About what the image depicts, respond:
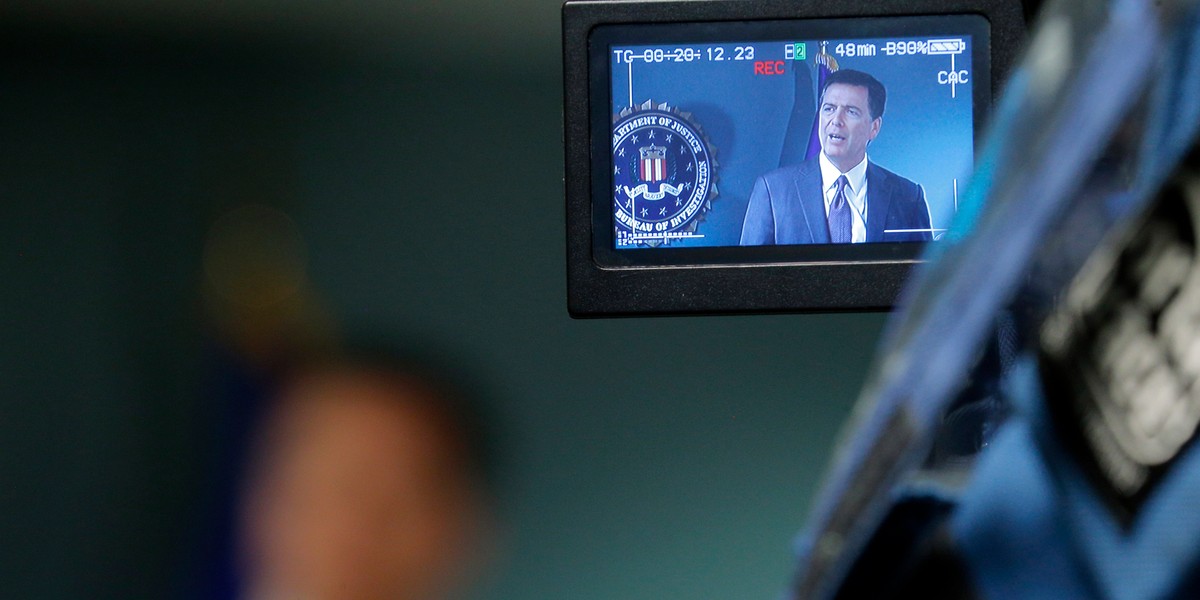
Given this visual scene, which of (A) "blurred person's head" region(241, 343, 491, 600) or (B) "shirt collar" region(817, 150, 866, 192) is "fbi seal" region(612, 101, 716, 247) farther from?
(A) "blurred person's head" region(241, 343, 491, 600)

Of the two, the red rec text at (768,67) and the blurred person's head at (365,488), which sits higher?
the red rec text at (768,67)

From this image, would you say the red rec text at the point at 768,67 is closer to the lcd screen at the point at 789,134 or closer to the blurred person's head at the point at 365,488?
the lcd screen at the point at 789,134

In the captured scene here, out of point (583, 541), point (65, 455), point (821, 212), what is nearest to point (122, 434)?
point (65, 455)

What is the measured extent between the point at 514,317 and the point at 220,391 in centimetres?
29

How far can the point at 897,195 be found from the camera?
0.64 meters

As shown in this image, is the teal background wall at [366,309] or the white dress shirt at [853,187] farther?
the teal background wall at [366,309]

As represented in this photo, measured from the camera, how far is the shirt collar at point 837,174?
2.09 ft

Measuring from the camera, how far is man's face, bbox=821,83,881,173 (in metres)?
0.64

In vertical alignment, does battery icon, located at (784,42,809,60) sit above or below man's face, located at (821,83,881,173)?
above

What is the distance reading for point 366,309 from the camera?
109 centimetres

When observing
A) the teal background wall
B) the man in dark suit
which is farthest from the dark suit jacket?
the teal background wall

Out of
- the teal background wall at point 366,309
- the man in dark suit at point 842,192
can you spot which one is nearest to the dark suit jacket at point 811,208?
the man in dark suit at point 842,192

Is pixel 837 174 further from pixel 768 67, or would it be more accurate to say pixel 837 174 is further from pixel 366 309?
pixel 366 309

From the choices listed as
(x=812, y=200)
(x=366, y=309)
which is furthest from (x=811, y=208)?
(x=366, y=309)
